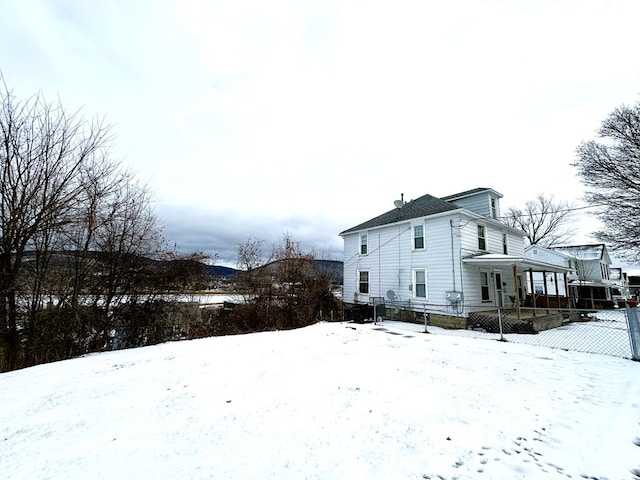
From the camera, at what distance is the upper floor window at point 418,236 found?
46.7ft

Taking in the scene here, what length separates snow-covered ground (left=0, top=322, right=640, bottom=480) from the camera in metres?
2.64

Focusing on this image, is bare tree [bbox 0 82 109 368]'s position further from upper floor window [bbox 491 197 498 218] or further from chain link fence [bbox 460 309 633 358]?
upper floor window [bbox 491 197 498 218]

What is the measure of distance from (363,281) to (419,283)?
3987 millimetres

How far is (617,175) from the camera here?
13797 millimetres

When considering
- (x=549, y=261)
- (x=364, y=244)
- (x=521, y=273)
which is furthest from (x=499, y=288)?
(x=549, y=261)

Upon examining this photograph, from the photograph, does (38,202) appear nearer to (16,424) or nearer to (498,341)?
(16,424)

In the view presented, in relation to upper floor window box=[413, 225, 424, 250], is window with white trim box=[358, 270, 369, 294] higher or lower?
lower

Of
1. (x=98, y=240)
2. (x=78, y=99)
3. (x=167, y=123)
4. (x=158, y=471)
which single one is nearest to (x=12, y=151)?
(x=78, y=99)

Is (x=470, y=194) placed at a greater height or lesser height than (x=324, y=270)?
greater

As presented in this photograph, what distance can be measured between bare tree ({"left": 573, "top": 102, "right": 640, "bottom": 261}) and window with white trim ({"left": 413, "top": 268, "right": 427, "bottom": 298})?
10.1 m

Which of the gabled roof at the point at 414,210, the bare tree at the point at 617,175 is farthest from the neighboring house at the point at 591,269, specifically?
the gabled roof at the point at 414,210

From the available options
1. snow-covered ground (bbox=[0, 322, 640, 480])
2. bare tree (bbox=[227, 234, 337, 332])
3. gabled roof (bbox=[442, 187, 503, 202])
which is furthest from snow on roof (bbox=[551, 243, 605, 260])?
snow-covered ground (bbox=[0, 322, 640, 480])

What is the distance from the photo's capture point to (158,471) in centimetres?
252

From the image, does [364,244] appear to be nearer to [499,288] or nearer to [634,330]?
[499,288]
